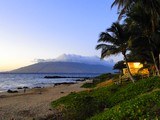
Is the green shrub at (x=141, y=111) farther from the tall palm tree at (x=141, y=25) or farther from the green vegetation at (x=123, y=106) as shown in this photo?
the tall palm tree at (x=141, y=25)

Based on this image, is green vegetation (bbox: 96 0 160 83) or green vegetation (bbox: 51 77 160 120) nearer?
green vegetation (bbox: 51 77 160 120)

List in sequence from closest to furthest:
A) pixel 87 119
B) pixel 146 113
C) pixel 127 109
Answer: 1. pixel 146 113
2. pixel 127 109
3. pixel 87 119

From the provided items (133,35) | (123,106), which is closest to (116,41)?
(133,35)

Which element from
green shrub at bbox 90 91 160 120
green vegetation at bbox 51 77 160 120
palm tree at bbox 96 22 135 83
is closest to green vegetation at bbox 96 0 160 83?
palm tree at bbox 96 22 135 83

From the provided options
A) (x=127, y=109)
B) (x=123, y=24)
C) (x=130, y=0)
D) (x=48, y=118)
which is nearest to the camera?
(x=127, y=109)

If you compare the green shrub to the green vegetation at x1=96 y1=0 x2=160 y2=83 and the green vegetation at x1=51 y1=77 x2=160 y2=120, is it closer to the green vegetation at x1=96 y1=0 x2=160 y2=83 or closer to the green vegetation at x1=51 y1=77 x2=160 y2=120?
the green vegetation at x1=51 y1=77 x2=160 y2=120

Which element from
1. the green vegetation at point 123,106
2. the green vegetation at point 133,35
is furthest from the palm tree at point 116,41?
the green vegetation at point 123,106

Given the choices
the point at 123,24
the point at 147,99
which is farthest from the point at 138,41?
the point at 147,99

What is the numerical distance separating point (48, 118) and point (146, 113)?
30.8 feet

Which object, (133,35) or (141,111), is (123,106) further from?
(133,35)

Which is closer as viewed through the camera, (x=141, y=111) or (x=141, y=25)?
(x=141, y=111)

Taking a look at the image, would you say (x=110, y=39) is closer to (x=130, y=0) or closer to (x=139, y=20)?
(x=139, y=20)

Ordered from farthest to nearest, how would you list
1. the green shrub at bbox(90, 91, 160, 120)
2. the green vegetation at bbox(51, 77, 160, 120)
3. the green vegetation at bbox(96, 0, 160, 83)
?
the green vegetation at bbox(96, 0, 160, 83) → the green vegetation at bbox(51, 77, 160, 120) → the green shrub at bbox(90, 91, 160, 120)

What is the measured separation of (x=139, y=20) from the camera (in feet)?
106
